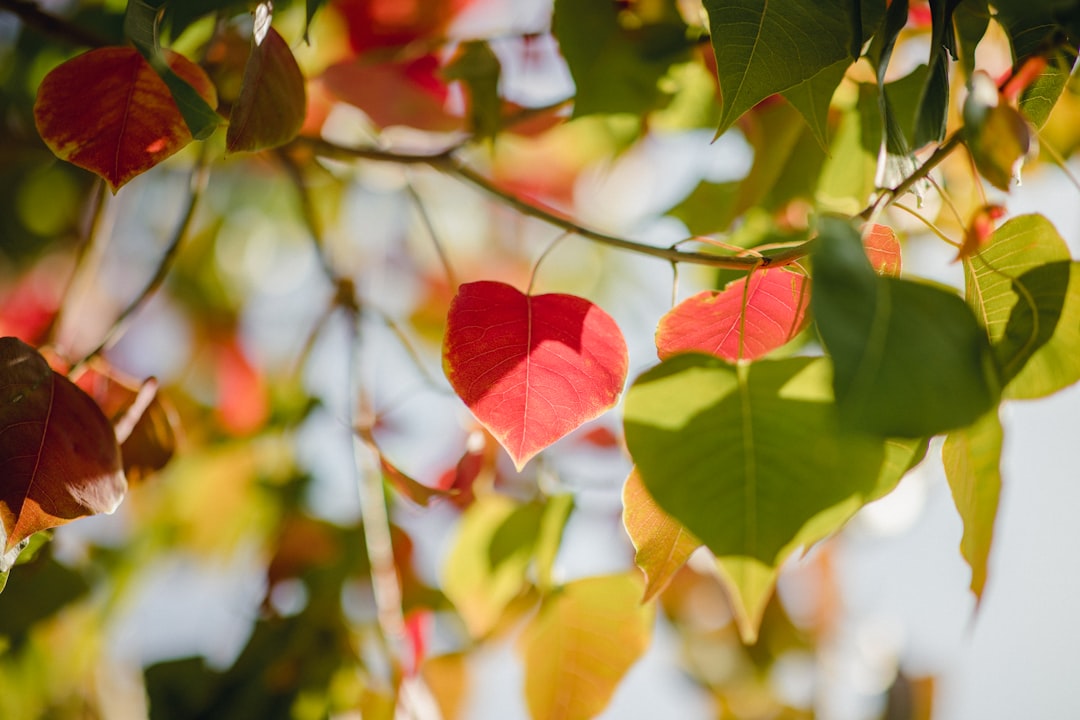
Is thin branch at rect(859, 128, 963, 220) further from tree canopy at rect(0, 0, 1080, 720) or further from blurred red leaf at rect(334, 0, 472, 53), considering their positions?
blurred red leaf at rect(334, 0, 472, 53)

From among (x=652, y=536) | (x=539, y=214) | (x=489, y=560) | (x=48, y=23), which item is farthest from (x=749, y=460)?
(x=48, y=23)

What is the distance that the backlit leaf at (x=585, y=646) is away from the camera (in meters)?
0.57

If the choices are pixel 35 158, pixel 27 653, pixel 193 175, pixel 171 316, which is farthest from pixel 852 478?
pixel 171 316

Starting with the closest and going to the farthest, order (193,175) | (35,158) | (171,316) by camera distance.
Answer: (193,175)
(35,158)
(171,316)

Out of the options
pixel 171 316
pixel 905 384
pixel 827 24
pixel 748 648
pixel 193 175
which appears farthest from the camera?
pixel 171 316

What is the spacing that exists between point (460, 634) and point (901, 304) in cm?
79

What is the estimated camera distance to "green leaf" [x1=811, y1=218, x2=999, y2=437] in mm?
243

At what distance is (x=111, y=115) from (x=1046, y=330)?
445mm

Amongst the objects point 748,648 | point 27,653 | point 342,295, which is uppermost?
point 342,295

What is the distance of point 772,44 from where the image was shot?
350mm

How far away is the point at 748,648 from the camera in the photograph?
3.78 feet

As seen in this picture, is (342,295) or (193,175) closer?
(193,175)

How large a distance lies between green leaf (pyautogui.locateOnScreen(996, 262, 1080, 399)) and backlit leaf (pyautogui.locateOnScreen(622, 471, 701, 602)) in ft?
0.51

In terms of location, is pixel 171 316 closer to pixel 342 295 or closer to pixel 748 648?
pixel 342 295
